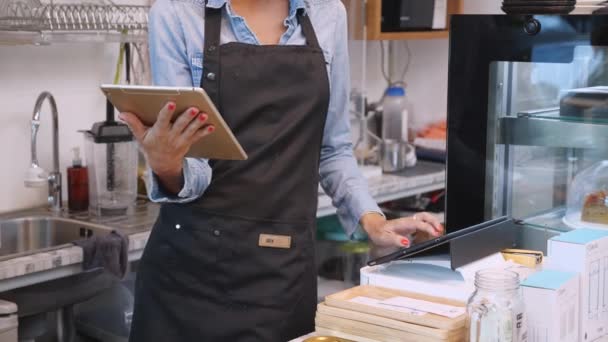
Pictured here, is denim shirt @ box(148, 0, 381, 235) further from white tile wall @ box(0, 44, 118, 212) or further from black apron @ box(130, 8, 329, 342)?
white tile wall @ box(0, 44, 118, 212)

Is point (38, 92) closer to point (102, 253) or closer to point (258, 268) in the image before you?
point (102, 253)

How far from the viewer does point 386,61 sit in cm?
447

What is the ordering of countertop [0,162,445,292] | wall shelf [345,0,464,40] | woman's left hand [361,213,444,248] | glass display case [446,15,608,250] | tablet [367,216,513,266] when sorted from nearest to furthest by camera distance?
tablet [367,216,513,266], woman's left hand [361,213,444,248], glass display case [446,15,608,250], countertop [0,162,445,292], wall shelf [345,0,464,40]

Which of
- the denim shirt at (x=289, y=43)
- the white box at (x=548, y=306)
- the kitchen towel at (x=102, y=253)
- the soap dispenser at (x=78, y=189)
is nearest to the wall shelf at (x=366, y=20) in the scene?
the soap dispenser at (x=78, y=189)

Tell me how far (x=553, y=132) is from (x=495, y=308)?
2.18 ft

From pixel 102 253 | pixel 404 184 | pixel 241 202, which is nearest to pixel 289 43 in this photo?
pixel 241 202

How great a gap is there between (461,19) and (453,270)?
1.93 ft

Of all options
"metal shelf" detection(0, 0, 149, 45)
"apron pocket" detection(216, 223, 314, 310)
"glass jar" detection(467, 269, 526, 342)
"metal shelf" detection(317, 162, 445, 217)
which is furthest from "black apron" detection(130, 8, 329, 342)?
"metal shelf" detection(317, 162, 445, 217)

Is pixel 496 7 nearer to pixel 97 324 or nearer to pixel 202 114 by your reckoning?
pixel 97 324

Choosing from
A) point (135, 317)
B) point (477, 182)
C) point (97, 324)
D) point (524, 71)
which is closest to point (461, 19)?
point (524, 71)

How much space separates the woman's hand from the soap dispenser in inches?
58.3

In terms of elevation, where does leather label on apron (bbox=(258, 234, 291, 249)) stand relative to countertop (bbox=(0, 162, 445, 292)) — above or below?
above

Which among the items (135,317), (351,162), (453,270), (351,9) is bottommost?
(135,317)

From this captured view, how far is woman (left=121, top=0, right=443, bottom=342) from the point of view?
1.84 meters
